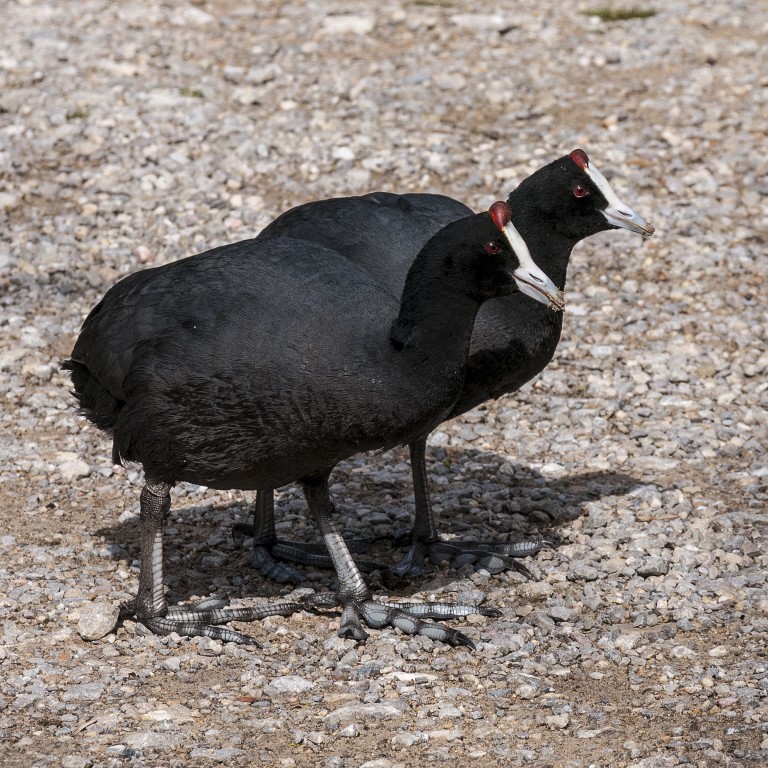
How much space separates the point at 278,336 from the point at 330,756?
1854 millimetres

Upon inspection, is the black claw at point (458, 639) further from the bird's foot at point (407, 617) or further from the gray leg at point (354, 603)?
the gray leg at point (354, 603)

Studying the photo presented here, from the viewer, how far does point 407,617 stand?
6.42 meters

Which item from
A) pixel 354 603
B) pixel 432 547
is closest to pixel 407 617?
pixel 354 603

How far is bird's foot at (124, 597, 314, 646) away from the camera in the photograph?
6.25 m

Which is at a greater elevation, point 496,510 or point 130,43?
point 130,43

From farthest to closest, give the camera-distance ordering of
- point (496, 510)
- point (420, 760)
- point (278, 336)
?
point (496, 510) < point (278, 336) < point (420, 760)

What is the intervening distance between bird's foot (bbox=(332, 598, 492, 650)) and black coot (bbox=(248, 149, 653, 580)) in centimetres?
56

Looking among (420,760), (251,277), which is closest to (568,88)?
(251,277)

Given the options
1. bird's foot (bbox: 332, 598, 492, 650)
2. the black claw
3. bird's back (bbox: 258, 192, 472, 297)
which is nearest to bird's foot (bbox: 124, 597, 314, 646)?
bird's foot (bbox: 332, 598, 492, 650)

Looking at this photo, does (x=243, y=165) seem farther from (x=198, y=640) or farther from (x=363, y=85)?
(x=198, y=640)

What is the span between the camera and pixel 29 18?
1348cm

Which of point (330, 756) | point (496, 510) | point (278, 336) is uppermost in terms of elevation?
point (278, 336)

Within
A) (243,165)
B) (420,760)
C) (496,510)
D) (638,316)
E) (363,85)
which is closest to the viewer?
(420,760)

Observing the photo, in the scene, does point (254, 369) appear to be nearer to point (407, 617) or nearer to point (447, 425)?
point (407, 617)
